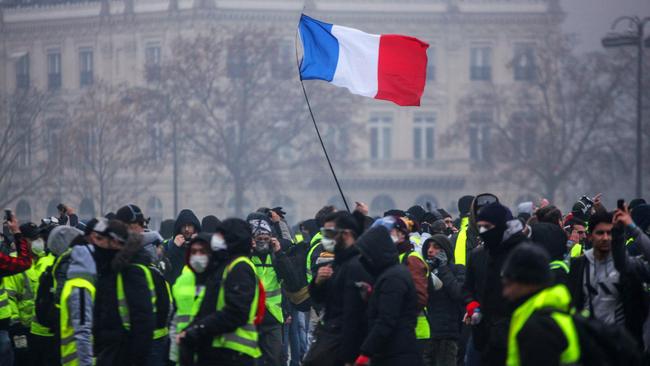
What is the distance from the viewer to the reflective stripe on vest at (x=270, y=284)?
1466 cm

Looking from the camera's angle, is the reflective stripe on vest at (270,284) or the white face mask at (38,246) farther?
the reflective stripe on vest at (270,284)

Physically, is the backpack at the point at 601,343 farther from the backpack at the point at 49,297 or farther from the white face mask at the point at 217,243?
the backpack at the point at 49,297

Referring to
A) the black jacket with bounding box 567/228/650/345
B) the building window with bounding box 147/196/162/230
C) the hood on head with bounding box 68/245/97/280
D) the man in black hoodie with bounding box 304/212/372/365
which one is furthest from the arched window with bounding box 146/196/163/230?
the black jacket with bounding box 567/228/650/345

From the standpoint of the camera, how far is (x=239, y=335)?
10055mm

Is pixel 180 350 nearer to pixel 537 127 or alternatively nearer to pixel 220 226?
pixel 220 226

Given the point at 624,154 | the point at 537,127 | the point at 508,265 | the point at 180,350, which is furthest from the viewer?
the point at 537,127

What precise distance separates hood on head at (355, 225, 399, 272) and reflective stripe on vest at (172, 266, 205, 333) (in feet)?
3.44

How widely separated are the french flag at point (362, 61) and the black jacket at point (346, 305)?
581 centimetres

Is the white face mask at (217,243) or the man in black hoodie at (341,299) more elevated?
the white face mask at (217,243)

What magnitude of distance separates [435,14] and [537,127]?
47.5ft

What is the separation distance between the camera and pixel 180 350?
32.6 ft

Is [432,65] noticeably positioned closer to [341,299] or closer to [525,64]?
[525,64]

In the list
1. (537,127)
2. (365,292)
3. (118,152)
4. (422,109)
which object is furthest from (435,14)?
(365,292)

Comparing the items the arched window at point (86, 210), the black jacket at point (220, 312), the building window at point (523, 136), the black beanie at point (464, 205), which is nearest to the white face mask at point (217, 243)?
the black jacket at point (220, 312)
